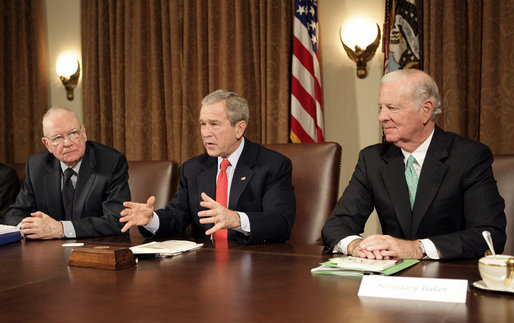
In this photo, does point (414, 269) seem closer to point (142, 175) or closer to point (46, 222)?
point (46, 222)

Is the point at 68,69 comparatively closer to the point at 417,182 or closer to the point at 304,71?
the point at 304,71

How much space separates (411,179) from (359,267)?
872 mm

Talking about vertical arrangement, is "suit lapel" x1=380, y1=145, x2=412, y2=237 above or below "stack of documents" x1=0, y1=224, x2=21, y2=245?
above

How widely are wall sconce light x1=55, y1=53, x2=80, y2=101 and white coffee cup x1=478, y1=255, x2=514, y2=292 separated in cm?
486

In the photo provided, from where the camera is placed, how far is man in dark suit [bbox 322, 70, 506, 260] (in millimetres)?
2084

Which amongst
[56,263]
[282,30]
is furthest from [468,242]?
[282,30]

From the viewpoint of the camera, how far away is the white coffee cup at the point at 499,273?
1264 mm

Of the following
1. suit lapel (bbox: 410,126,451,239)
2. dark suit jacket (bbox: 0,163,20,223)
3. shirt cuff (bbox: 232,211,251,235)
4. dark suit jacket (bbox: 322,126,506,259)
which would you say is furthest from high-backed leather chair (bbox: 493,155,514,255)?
dark suit jacket (bbox: 0,163,20,223)

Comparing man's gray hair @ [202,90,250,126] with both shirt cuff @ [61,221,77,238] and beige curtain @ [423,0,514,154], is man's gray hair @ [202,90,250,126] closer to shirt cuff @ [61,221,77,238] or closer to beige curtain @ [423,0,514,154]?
shirt cuff @ [61,221,77,238]

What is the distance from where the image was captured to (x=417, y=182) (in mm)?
2246

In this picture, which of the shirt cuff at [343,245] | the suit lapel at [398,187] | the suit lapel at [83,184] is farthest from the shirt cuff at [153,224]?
the suit lapel at [398,187]

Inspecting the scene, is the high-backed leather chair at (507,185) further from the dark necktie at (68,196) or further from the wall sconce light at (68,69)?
the wall sconce light at (68,69)

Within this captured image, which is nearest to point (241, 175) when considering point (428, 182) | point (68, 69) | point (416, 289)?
point (428, 182)

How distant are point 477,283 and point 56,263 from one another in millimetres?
1304
